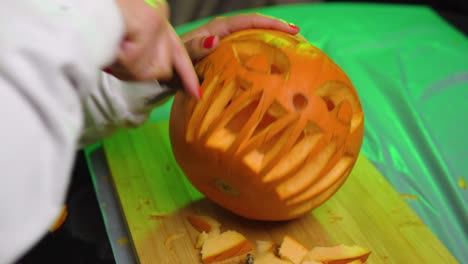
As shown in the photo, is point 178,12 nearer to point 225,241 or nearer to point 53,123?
point 225,241

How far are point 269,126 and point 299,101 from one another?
0.05 m

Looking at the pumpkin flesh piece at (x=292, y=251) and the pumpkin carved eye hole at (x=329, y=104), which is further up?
the pumpkin carved eye hole at (x=329, y=104)

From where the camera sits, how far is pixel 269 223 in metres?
0.75

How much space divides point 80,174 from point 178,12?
1.01 metres

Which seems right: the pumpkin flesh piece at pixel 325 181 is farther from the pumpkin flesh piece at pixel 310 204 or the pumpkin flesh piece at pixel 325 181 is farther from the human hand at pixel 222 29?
the human hand at pixel 222 29

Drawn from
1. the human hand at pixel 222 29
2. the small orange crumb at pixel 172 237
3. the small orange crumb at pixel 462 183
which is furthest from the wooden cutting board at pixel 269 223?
the human hand at pixel 222 29

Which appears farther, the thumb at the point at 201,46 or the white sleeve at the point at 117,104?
the white sleeve at the point at 117,104

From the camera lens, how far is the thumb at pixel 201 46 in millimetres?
694

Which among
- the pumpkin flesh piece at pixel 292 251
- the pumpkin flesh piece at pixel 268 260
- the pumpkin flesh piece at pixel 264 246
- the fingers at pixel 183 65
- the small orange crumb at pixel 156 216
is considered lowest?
the small orange crumb at pixel 156 216

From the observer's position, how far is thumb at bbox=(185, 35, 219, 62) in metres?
0.69

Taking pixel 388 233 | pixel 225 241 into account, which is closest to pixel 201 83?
pixel 225 241

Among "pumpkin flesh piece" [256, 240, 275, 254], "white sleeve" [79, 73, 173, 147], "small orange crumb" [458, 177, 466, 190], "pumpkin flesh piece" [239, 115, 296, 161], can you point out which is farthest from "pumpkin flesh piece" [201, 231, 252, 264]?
"small orange crumb" [458, 177, 466, 190]

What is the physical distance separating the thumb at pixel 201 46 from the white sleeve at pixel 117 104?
0.29 ft

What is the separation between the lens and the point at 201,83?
67 centimetres
